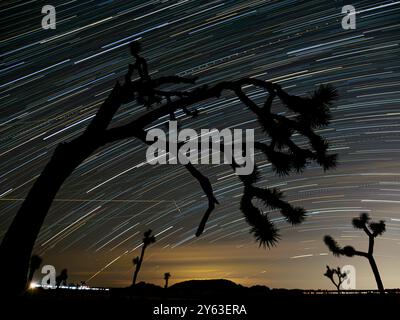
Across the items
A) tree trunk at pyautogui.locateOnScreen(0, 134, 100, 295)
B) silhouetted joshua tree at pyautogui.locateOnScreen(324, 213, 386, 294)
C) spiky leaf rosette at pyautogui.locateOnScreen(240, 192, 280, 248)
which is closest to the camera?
tree trunk at pyautogui.locateOnScreen(0, 134, 100, 295)

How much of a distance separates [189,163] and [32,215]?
184cm

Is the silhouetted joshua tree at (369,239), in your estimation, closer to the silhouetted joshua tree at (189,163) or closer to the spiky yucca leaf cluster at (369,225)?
the spiky yucca leaf cluster at (369,225)

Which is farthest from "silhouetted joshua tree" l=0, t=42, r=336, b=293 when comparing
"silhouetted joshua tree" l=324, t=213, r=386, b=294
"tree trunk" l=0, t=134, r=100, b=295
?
"silhouetted joshua tree" l=324, t=213, r=386, b=294

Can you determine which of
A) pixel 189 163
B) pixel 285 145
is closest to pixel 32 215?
pixel 189 163

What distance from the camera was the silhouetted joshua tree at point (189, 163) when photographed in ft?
12.6

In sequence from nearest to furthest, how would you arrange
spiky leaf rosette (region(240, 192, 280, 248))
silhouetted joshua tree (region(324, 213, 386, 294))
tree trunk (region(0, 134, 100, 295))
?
tree trunk (region(0, 134, 100, 295)) → spiky leaf rosette (region(240, 192, 280, 248)) → silhouetted joshua tree (region(324, 213, 386, 294))

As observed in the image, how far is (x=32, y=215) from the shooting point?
12.8 ft

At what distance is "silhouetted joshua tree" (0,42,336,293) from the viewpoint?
12.6 feet

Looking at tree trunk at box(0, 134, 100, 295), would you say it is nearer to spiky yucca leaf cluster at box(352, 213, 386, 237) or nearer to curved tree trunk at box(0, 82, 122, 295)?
curved tree trunk at box(0, 82, 122, 295)

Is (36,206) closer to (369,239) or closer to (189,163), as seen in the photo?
(189,163)

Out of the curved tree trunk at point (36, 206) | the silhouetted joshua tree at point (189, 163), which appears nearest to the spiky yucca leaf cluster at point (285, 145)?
the silhouetted joshua tree at point (189, 163)
